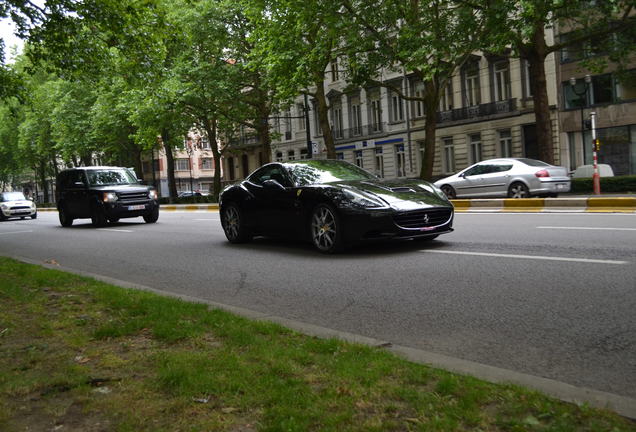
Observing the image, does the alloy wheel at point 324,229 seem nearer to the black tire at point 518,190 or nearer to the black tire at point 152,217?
the black tire at point 152,217

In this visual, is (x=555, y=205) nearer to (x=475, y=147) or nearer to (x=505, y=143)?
(x=505, y=143)

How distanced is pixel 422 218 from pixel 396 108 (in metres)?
35.5

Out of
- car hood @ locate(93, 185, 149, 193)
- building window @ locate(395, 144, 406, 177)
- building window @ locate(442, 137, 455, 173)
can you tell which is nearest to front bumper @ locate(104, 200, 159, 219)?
car hood @ locate(93, 185, 149, 193)

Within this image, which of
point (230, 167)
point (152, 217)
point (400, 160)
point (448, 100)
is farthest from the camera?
point (230, 167)

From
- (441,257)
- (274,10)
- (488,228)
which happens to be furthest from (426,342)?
(274,10)

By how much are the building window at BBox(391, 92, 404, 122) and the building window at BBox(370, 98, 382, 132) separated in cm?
104

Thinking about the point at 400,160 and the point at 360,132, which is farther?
the point at 360,132

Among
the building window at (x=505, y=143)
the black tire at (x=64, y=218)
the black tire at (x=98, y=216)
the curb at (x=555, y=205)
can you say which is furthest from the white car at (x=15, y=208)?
the building window at (x=505, y=143)

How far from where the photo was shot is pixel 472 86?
38.8 meters

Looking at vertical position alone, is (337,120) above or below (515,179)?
above

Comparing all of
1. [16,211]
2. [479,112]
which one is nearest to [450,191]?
[479,112]

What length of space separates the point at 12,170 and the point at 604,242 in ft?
248

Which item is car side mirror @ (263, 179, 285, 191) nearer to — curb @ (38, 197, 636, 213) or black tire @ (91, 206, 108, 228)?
curb @ (38, 197, 636, 213)

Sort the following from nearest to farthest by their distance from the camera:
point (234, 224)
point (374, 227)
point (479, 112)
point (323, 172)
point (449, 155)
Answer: point (374, 227)
point (323, 172)
point (234, 224)
point (479, 112)
point (449, 155)
